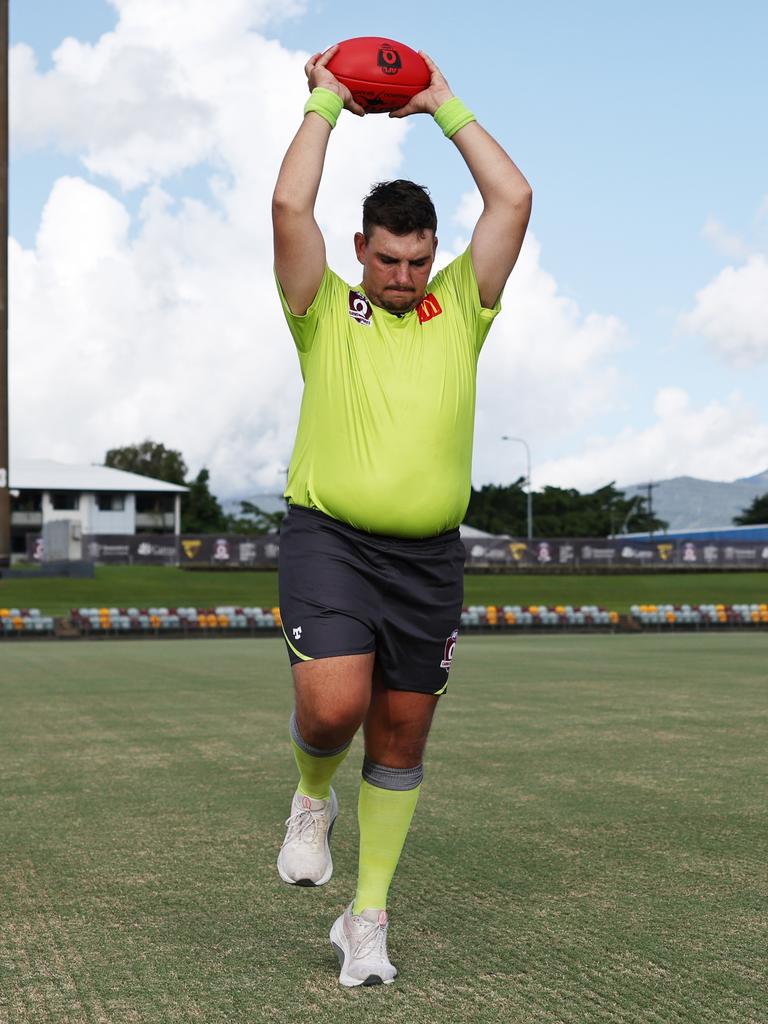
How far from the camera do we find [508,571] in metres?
48.9

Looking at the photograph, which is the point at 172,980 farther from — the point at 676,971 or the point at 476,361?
the point at 476,361

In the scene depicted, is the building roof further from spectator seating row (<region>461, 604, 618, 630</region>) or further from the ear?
the ear

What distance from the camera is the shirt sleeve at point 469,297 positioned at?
12.2 feet

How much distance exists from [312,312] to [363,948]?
70.6 inches

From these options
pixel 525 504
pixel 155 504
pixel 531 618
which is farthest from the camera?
pixel 525 504

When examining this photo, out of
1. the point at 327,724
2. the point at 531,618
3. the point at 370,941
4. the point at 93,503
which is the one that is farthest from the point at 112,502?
the point at 370,941

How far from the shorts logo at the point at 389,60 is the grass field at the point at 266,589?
116ft

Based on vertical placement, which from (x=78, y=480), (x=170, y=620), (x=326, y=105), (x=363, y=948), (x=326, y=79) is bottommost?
(x=170, y=620)

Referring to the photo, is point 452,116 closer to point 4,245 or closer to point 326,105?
point 326,105

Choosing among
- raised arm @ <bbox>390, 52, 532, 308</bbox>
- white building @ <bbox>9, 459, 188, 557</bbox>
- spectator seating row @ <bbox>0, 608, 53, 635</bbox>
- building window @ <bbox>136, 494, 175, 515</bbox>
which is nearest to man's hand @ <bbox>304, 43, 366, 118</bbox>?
raised arm @ <bbox>390, 52, 532, 308</bbox>

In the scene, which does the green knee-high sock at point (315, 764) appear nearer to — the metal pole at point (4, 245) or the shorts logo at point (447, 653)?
the shorts logo at point (447, 653)

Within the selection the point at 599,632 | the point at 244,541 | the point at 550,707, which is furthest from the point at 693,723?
the point at 244,541

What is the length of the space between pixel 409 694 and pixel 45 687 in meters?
10.6

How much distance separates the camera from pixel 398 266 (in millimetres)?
3553
